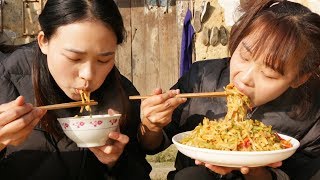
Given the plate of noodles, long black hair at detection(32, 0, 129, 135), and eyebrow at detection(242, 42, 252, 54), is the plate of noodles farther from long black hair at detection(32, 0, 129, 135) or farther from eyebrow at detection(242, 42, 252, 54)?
long black hair at detection(32, 0, 129, 135)

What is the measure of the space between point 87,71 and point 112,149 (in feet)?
1.46

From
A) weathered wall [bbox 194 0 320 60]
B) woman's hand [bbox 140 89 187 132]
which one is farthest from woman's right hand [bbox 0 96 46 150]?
weathered wall [bbox 194 0 320 60]

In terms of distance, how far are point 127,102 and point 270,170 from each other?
100cm

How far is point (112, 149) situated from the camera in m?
2.42

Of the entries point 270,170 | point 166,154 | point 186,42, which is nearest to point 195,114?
point 270,170

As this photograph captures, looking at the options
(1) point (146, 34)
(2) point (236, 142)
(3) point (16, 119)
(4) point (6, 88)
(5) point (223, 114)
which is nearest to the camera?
(3) point (16, 119)

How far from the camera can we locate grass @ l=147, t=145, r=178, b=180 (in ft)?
16.5

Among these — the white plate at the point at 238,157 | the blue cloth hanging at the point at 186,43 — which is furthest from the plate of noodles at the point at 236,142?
the blue cloth hanging at the point at 186,43

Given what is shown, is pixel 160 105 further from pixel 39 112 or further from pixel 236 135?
pixel 39 112

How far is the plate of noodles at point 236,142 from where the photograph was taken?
2.10 metres

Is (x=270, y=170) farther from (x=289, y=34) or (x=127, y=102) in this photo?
(x=127, y=102)

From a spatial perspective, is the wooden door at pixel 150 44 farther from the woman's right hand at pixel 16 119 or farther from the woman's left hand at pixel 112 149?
the woman's right hand at pixel 16 119

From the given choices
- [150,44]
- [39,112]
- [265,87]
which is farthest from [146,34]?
[39,112]

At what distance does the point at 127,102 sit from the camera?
9.62 feet
